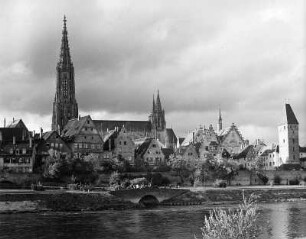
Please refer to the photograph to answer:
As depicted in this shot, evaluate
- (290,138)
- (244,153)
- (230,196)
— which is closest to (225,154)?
(244,153)

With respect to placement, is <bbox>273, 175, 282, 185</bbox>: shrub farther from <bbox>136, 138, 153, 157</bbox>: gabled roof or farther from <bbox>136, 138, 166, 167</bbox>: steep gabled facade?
<bbox>136, 138, 153, 157</bbox>: gabled roof

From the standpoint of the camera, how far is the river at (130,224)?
42469 millimetres

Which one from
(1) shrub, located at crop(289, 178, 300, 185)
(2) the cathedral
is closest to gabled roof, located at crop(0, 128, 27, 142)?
(2) the cathedral

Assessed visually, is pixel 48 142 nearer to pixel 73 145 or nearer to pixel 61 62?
pixel 73 145

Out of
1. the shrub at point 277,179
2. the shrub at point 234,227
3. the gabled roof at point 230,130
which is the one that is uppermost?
the gabled roof at point 230,130

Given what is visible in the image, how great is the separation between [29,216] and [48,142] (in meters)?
38.3

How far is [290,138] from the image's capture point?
119 m

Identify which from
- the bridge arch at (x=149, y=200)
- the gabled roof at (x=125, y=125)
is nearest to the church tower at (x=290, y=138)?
the gabled roof at (x=125, y=125)

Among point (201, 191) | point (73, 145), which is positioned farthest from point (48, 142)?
point (201, 191)

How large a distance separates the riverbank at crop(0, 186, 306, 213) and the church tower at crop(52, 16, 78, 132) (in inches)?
2090

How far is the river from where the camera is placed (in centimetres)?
4247

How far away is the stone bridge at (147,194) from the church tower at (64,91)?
2067 inches

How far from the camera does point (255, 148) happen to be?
131 m

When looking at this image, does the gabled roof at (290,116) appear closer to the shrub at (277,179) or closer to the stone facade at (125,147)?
the shrub at (277,179)
